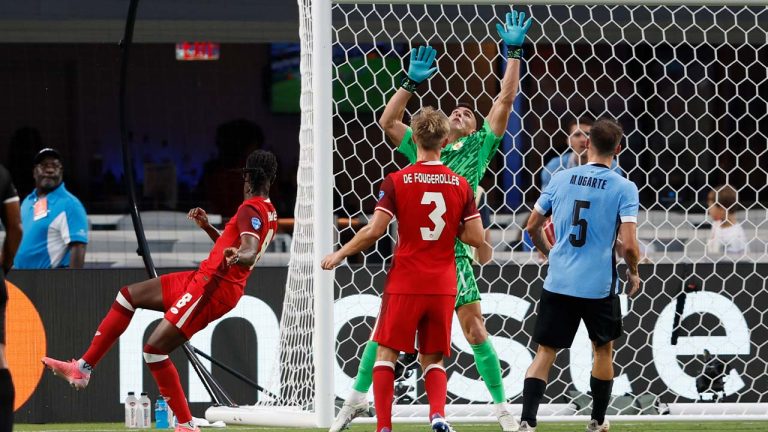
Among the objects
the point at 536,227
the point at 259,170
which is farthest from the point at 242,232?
the point at 536,227

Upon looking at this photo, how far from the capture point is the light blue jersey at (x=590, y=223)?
22.3ft

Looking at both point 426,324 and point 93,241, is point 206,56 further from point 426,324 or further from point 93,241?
point 426,324

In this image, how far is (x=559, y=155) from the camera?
34.1 ft

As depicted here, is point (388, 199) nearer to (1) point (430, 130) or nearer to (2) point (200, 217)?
(1) point (430, 130)

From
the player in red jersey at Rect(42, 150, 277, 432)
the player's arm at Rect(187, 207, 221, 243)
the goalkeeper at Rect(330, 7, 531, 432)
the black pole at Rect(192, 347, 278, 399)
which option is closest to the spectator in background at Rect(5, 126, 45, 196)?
the black pole at Rect(192, 347, 278, 399)

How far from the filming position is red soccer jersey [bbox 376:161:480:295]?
638cm

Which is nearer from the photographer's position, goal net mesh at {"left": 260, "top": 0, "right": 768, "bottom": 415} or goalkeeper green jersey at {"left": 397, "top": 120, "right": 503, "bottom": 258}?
goalkeeper green jersey at {"left": 397, "top": 120, "right": 503, "bottom": 258}

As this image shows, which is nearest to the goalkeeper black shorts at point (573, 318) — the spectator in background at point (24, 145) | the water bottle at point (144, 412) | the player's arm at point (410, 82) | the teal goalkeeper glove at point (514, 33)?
the player's arm at point (410, 82)

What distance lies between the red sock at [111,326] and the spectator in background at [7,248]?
1707 mm

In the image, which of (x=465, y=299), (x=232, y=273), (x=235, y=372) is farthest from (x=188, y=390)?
(x=465, y=299)

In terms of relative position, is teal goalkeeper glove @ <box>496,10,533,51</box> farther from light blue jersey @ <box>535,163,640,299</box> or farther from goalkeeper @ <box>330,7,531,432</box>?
light blue jersey @ <box>535,163,640,299</box>

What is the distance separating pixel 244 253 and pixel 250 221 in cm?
18

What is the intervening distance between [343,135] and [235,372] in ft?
6.02

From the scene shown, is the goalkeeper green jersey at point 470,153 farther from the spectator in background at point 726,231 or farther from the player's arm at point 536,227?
the spectator in background at point 726,231
